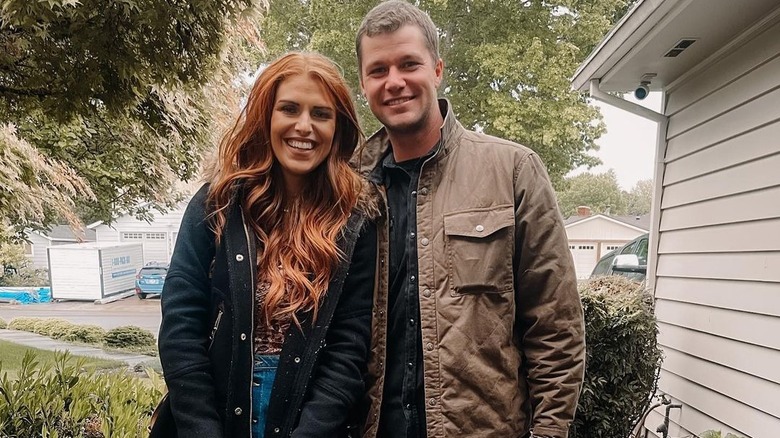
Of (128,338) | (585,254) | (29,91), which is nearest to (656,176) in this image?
(29,91)

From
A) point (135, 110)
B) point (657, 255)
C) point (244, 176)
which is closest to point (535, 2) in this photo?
point (657, 255)

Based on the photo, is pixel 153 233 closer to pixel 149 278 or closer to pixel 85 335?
pixel 149 278

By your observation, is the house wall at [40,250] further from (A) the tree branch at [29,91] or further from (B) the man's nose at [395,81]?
(B) the man's nose at [395,81]

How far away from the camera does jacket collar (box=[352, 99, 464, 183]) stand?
150 centimetres

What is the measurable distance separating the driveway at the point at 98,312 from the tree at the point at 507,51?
16.9ft

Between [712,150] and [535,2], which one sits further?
[535,2]

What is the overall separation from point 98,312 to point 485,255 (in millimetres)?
10687

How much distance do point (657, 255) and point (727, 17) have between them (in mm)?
1904

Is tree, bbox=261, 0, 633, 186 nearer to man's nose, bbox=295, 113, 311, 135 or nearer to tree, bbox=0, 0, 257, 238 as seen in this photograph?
tree, bbox=0, 0, 257, 238

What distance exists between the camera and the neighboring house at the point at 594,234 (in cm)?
1404

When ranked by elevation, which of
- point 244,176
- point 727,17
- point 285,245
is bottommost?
point 285,245

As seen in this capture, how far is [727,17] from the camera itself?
2.86 meters

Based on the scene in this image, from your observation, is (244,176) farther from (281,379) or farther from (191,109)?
(191,109)

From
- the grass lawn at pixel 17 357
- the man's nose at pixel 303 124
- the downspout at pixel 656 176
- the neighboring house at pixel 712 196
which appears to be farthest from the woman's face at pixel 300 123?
the grass lawn at pixel 17 357
